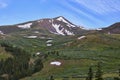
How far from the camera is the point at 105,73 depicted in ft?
552

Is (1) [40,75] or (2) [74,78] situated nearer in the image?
(2) [74,78]

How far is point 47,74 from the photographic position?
18700 cm

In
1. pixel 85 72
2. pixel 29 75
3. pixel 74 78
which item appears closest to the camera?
pixel 74 78

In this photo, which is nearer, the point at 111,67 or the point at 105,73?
the point at 105,73

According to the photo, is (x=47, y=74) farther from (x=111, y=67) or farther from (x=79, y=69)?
(x=111, y=67)

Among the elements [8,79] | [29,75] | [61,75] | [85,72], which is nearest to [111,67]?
[85,72]

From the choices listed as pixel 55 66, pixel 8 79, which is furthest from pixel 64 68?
pixel 8 79

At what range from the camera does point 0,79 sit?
7790 inches

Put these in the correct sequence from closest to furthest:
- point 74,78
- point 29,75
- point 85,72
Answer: point 74,78 → point 85,72 → point 29,75

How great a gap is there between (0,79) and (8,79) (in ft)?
15.8

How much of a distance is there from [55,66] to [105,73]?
1528 inches

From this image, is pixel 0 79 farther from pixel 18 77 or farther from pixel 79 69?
pixel 79 69

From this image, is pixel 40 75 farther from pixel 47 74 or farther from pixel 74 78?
pixel 74 78

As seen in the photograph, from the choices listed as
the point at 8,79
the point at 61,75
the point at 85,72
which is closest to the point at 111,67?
the point at 85,72
